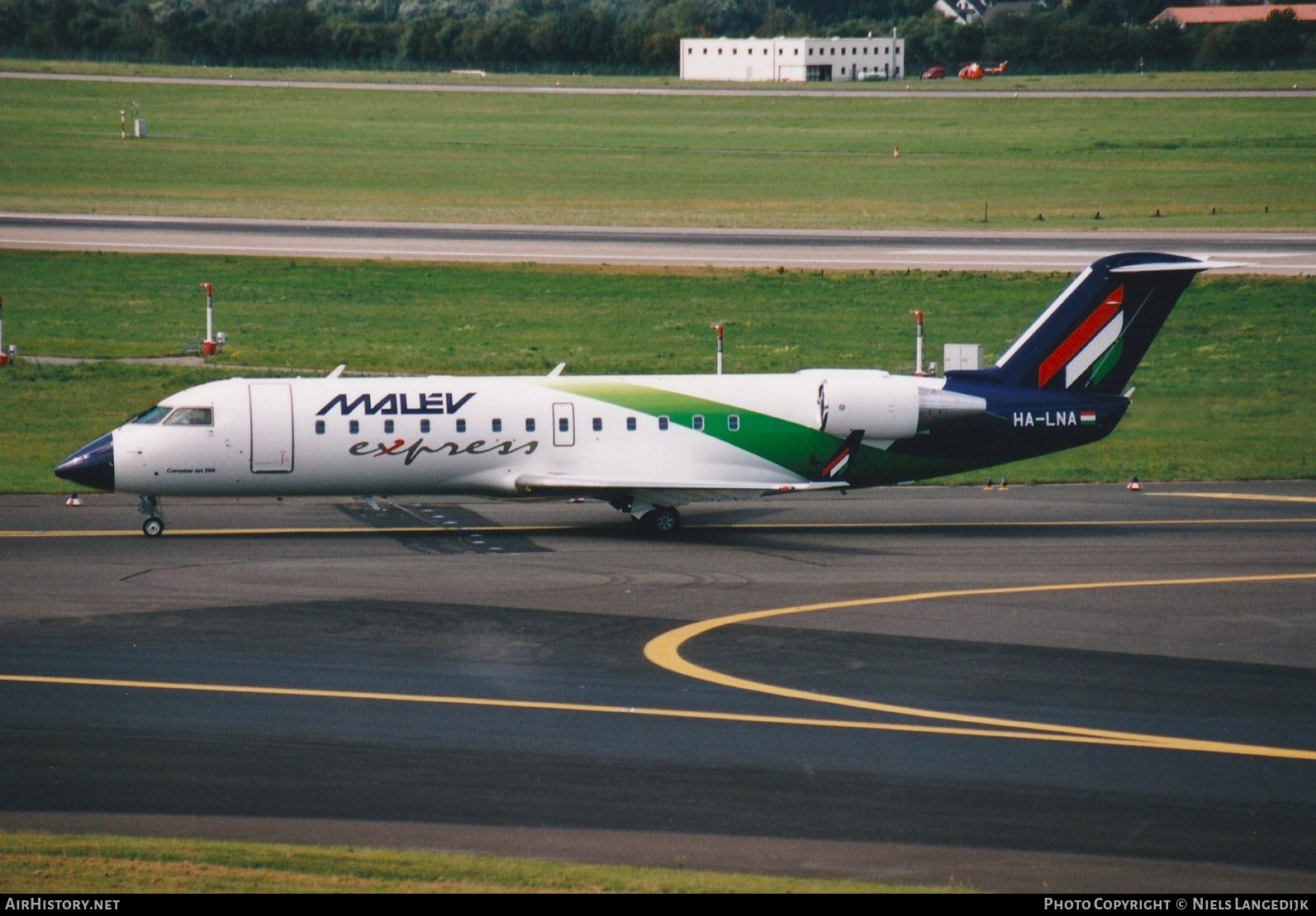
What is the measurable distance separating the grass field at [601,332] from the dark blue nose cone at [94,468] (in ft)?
16.1

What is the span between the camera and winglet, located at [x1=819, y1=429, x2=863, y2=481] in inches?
1345

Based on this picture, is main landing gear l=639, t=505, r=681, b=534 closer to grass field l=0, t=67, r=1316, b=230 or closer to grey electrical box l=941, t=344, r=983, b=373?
grey electrical box l=941, t=344, r=983, b=373

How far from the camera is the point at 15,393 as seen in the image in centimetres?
4609

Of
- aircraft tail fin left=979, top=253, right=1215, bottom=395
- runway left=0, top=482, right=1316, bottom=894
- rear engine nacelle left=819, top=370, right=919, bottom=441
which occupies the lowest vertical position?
runway left=0, top=482, right=1316, bottom=894

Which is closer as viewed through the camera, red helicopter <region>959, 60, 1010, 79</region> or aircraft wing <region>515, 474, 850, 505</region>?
aircraft wing <region>515, 474, 850, 505</region>

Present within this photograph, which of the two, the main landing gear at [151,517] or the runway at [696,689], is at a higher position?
the main landing gear at [151,517]

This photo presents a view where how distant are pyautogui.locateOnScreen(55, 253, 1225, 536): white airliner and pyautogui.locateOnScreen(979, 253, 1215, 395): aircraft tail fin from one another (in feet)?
0.11

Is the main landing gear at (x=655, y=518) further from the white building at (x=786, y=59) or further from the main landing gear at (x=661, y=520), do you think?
the white building at (x=786, y=59)

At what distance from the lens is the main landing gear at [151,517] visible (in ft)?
110

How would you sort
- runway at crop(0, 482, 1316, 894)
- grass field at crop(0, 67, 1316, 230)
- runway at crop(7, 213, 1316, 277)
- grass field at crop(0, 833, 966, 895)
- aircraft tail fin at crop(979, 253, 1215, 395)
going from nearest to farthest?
grass field at crop(0, 833, 966, 895)
runway at crop(0, 482, 1316, 894)
aircraft tail fin at crop(979, 253, 1215, 395)
runway at crop(7, 213, 1316, 277)
grass field at crop(0, 67, 1316, 230)

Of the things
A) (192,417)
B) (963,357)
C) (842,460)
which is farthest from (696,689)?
(963,357)

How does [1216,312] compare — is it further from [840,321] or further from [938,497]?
[938,497]

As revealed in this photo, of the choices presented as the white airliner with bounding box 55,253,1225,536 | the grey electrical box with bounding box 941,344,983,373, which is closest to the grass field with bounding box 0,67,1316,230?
the grey electrical box with bounding box 941,344,983,373

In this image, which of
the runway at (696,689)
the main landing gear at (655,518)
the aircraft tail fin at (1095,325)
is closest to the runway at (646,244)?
the aircraft tail fin at (1095,325)
